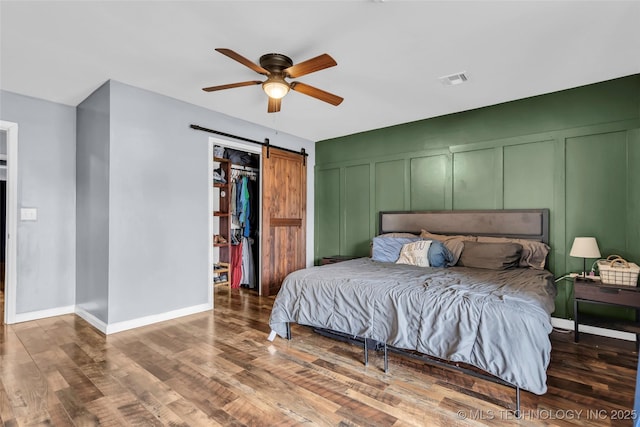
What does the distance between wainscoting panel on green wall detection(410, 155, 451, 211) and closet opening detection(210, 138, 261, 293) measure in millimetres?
2343

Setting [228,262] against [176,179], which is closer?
[176,179]

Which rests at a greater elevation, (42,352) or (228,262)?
(228,262)

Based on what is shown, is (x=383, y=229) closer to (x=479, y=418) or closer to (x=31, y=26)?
(x=479, y=418)

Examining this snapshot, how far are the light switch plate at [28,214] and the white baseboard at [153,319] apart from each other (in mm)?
1609

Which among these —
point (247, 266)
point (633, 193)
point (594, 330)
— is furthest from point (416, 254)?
point (247, 266)

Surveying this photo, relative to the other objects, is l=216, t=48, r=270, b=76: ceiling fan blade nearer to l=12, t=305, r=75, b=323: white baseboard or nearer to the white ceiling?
the white ceiling

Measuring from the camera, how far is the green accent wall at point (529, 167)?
3199 mm

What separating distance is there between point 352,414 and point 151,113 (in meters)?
3.43

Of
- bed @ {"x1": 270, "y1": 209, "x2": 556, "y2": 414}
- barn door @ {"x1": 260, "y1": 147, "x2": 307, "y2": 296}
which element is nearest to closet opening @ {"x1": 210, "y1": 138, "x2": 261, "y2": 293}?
barn door @ {"x1": 260, "y1": 147, "x2": 307, "y2": 296}

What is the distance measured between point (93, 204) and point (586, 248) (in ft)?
16.2

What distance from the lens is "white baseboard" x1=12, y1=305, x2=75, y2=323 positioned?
359 cm

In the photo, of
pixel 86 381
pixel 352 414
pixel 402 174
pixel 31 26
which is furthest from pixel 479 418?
pixel 31 26

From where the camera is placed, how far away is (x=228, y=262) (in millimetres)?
5309

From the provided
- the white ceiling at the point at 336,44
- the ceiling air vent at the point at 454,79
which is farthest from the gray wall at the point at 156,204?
the ceiling air vent at the point at 454,79
